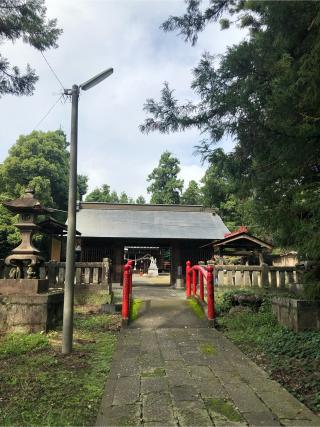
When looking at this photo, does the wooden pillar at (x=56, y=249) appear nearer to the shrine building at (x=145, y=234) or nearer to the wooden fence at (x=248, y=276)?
the shrine building at (x=145, y=234)

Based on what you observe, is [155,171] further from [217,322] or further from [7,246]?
[217,322]

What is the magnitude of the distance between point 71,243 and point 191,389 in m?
2.82

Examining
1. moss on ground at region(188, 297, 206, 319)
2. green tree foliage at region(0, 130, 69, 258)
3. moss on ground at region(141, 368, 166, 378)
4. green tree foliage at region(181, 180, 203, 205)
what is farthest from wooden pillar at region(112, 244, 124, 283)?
green tree foliage at region(181, 180, 203, 205)

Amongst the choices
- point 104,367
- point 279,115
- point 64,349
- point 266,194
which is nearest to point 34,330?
point 64,349

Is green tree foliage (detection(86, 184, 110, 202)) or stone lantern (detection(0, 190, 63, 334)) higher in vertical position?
green tree foliage (detection(86, 184, 110, 202))

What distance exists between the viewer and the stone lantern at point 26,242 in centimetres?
722

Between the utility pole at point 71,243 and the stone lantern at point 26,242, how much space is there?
1897mm

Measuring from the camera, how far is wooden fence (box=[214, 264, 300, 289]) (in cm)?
1072

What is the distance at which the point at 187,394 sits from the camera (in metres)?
3.77

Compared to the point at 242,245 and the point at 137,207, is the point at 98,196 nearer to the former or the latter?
the point at 137,207

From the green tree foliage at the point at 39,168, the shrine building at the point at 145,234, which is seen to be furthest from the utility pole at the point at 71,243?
the green tree foliage at the point at 39,168

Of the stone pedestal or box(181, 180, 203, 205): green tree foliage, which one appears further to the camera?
box(181, 180, 203, 205): green tree foliage

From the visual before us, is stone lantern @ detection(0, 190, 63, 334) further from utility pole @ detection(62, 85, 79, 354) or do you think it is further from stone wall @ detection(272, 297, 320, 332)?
stone wall @ detection(272, 297, 320, 332)

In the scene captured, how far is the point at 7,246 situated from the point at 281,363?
19839 mm
